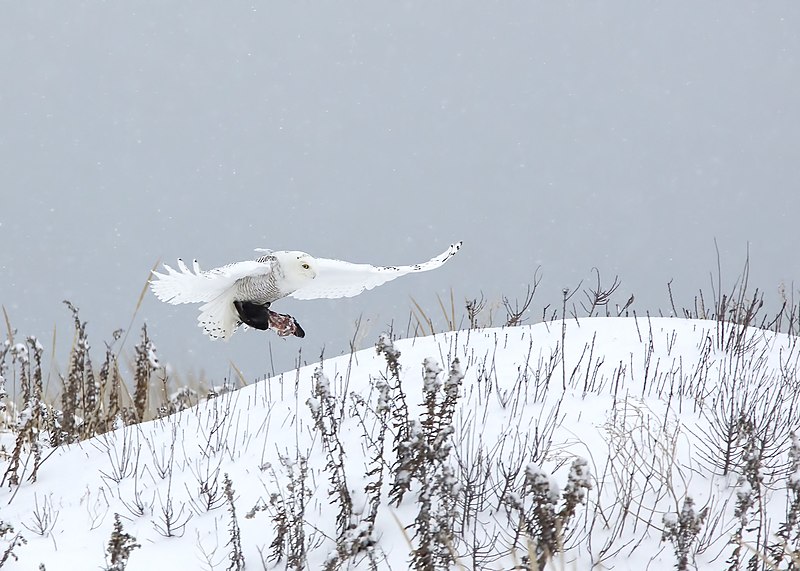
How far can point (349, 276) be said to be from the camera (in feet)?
14.0

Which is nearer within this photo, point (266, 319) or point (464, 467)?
point (464, 467)

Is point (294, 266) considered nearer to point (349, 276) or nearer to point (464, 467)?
point (349, 276)

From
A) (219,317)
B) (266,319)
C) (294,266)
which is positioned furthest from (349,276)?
(219,317)

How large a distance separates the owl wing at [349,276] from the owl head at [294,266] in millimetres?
73

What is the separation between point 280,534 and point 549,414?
159 cm

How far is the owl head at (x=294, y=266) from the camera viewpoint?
4043mm

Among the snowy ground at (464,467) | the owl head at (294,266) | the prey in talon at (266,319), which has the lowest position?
the snowy ground at (464,467)

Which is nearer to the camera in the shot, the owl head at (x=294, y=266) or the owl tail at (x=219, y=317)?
the owl head at (x=294, y=266)

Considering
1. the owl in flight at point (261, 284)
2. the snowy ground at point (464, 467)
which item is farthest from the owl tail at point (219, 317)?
the snowy ground at point (464, 467)

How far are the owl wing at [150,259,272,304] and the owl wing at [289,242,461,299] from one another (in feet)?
1.06

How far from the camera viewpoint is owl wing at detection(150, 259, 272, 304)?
13.1 feet

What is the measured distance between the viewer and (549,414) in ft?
13.5

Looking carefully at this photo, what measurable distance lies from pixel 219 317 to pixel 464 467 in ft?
5.15

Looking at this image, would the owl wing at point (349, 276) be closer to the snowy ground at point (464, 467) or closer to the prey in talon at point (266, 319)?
the prey in talon at point (266, 319)
